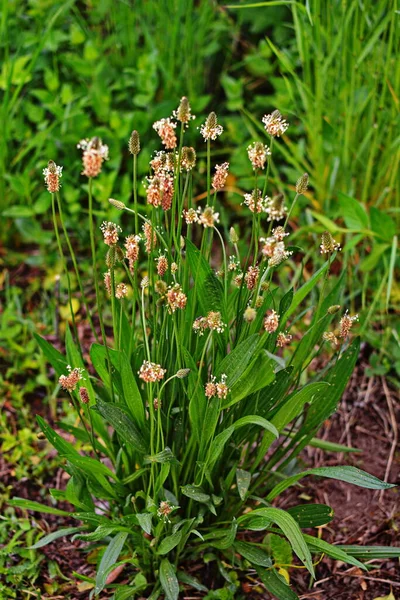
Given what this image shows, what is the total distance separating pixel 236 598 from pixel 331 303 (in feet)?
2.50

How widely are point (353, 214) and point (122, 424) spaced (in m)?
1.22

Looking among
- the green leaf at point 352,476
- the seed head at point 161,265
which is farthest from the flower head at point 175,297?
the green leaf at point 352,476

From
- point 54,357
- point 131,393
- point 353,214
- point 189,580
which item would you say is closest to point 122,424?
point 131,393

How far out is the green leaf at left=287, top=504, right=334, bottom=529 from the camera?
1626 mm

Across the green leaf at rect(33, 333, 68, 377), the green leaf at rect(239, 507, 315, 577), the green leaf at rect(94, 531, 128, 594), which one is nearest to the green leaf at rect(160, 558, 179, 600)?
the green leaf at rect(94, 531, 128, 594)

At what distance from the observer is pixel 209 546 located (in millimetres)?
1821

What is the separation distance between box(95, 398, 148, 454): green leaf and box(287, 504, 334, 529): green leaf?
0.37 metres

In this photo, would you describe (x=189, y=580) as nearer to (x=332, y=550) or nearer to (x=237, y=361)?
(x=332, y=550)

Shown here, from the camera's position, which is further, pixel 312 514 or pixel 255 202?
pixel 312 514

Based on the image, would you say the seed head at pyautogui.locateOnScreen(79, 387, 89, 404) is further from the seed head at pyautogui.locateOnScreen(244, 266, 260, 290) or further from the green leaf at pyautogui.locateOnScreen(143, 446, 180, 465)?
the seed head at pyautogui.locateOnScreen(244, 266, 260, 290)

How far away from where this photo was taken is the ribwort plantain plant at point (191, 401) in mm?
1475

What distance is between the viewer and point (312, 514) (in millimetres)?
1645

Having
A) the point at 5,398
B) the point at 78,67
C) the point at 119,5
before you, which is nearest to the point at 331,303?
the point at 5,398

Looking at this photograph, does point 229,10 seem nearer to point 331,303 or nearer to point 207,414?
point 331,303
